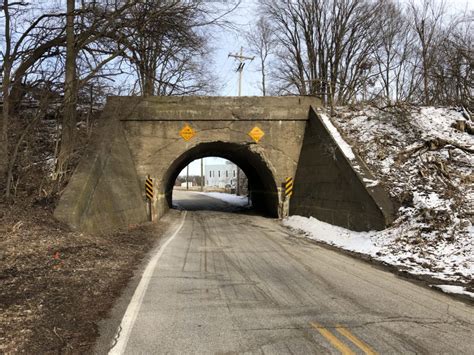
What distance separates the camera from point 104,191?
13.1 meters

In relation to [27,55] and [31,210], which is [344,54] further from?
[31,210]

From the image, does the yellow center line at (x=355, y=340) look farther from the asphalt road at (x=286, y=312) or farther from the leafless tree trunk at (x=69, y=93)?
the leafless tree trunk at (x=69, y=93)

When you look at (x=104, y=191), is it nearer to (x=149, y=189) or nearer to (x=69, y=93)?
(x=69, y=93)

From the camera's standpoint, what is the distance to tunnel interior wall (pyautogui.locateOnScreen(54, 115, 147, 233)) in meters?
10.9

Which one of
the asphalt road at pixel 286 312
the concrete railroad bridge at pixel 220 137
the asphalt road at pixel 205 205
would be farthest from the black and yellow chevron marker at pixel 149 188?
the asphalt road at pixel 286 312

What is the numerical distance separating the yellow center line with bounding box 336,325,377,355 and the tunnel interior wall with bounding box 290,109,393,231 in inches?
272

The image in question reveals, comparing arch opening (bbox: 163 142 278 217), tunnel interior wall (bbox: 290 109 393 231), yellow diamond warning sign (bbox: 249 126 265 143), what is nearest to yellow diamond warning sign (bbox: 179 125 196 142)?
arch opening (bbox: 163 142 278 217)

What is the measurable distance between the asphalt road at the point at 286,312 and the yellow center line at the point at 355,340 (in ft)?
0.03

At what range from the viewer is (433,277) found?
23.6 ft

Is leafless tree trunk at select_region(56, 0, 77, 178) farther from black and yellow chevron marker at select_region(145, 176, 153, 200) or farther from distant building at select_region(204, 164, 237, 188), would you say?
distant building at select_region(204, 164, 237, 188)

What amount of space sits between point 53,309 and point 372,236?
829 cm

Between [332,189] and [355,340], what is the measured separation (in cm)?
1043

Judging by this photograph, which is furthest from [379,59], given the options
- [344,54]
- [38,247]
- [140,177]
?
[38,247]

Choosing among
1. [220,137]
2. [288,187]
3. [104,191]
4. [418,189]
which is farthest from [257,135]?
[418,189]
